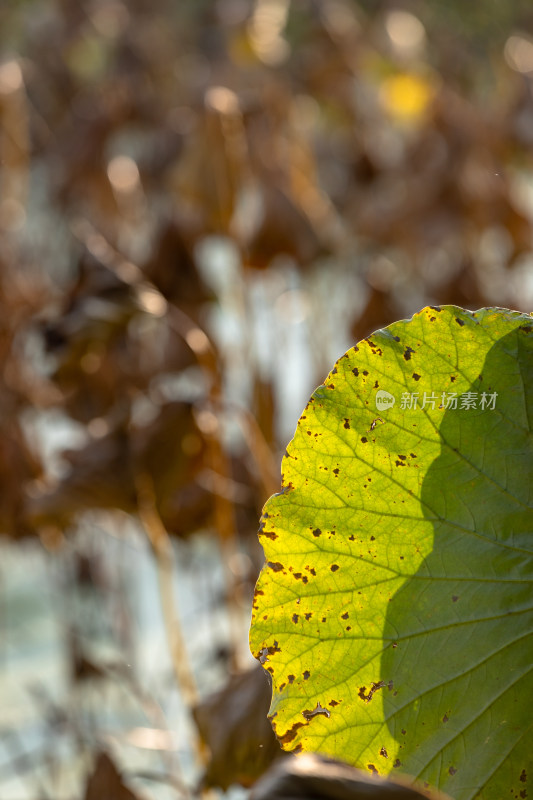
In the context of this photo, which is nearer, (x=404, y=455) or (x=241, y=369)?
(x=404, y=455)

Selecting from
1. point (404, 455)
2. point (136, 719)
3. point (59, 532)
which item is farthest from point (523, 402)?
point (136, 719)

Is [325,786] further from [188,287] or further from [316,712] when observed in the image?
[188,287]

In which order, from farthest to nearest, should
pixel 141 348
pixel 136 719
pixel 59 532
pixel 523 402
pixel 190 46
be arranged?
pixel 190 46, pixel 136 719, pixel 141 348, pixel 59 532, pixel 523 402

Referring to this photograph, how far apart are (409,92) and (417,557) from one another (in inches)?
63.3

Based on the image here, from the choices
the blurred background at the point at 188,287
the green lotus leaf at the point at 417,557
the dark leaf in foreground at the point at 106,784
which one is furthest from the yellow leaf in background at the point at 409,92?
the green lotus leaf at the point at 417,557

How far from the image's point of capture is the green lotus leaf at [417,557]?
25 cm

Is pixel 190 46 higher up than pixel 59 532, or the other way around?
pixel 190 46

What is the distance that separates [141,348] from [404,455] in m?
1.14

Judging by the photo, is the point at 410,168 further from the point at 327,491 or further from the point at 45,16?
the point at 327,491

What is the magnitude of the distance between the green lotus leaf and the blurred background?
0.18 m

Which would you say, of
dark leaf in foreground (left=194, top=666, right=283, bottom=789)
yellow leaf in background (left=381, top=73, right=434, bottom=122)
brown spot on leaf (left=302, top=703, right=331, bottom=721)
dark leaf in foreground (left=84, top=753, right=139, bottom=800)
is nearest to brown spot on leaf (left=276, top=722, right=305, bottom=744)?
brown spot on leaf (left=302, top=703, right=331, bottom=721)

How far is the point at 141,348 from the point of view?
137cm

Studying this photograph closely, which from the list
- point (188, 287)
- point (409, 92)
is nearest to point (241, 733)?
point (188, 287)

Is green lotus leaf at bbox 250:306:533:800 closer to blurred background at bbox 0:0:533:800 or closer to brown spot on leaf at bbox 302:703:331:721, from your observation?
brown spot on leaf at bbox 302:703:331:721
